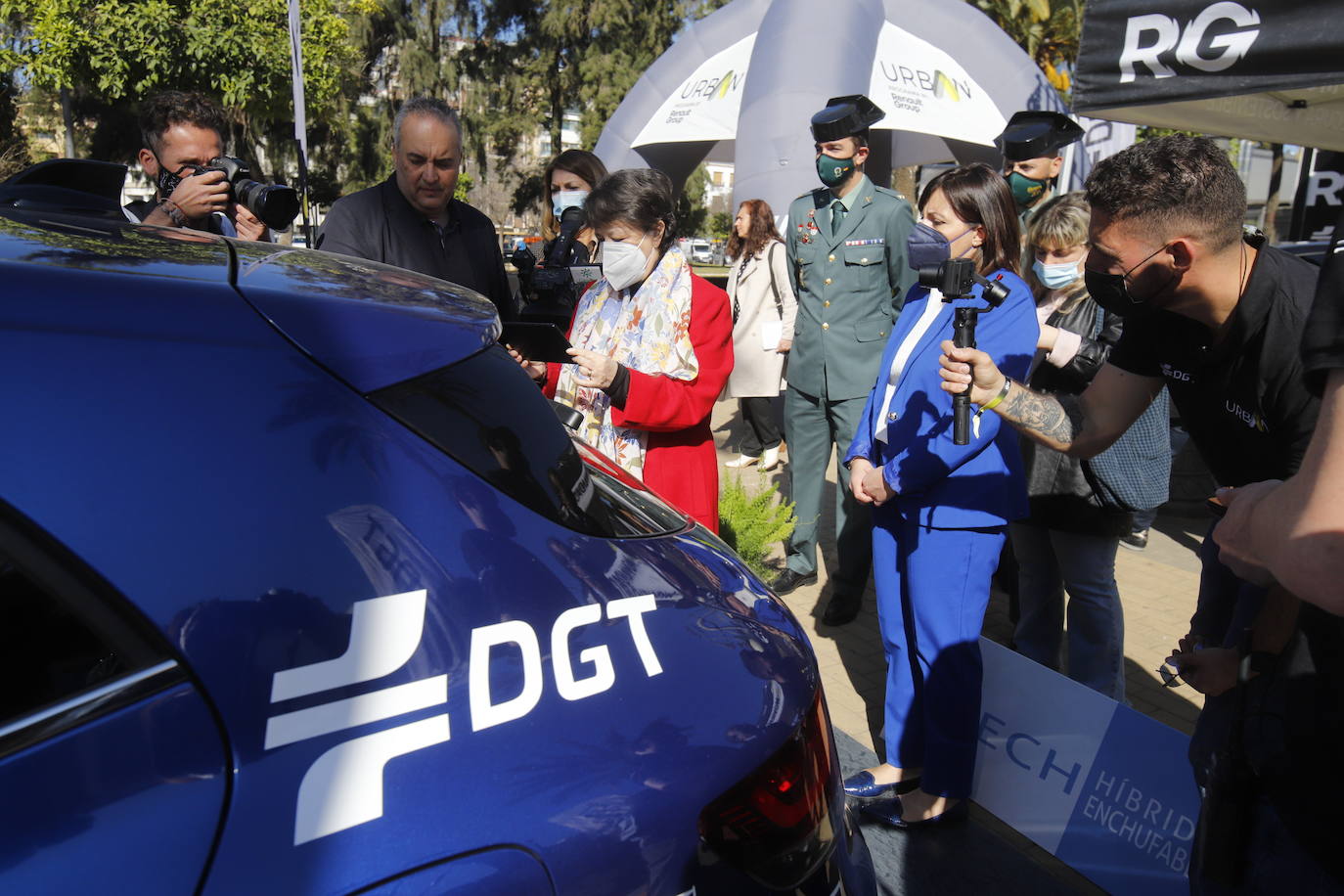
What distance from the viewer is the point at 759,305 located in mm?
6043

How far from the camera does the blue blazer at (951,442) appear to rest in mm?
2535

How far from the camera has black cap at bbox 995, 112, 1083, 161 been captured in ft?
14.5

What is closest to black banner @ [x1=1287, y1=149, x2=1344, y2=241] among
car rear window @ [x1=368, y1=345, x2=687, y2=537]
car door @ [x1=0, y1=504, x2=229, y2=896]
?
car rear window @ [x1=368, y1=345, x2=687, y2=537]

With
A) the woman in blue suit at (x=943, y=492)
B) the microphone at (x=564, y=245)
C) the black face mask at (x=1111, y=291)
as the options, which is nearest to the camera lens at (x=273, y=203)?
the microphone at (x=564, y=245)

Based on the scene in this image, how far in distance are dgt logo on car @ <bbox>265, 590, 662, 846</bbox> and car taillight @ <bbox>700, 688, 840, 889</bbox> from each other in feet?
0.80

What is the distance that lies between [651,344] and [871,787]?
1.56m

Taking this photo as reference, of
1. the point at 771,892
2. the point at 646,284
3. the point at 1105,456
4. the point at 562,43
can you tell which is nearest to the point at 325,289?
the point at 771,892

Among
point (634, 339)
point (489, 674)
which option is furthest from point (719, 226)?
point (489, 674)

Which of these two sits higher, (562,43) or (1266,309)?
(562,43)

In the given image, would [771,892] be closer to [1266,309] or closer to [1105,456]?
[1266,309]

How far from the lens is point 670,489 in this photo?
9.98 feet

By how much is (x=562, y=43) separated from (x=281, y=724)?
100 feet

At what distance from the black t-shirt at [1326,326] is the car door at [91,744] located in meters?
1.21

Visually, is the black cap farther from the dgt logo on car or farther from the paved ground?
the dgt logo on car
